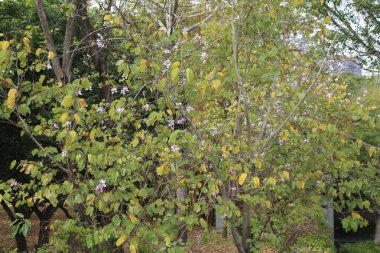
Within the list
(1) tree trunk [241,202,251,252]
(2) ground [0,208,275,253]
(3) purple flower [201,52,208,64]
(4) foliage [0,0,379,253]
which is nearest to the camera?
(4) foliage [0,0,379,253]

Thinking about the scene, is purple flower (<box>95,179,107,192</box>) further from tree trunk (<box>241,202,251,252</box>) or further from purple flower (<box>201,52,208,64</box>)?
tree trunk (<box>241,202,251,252</box>)

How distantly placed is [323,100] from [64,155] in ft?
9.21

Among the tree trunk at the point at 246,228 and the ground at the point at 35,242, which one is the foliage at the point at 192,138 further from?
the ground at the point at 35,242

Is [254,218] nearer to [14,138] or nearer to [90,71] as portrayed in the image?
[90,71]

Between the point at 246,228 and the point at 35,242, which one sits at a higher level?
the point at 246,228

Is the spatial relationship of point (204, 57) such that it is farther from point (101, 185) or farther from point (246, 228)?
point (246, 228)

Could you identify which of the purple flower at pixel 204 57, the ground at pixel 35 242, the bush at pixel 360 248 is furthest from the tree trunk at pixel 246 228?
the bush at pixel 360 248

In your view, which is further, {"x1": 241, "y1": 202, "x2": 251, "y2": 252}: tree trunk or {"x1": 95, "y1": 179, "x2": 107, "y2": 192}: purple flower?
{"x1": 241, "y1": 202, "x2": 251, "y2": 252}: tree trunk

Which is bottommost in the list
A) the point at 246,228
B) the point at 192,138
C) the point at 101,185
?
the point at 246,228

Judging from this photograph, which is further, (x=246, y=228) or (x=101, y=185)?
(x=246, y=228)

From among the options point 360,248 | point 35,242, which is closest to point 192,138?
point 360,248

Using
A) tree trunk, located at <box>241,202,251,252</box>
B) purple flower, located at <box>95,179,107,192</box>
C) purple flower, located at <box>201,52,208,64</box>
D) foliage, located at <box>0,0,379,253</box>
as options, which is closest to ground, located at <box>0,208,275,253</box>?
tree trunk, located at <box>241,202,251,252</box>

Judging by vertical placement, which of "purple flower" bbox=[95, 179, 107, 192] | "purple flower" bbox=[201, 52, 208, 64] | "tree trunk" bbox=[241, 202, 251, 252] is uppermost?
"purple flower" bbox=[201, 52, 208, 64]

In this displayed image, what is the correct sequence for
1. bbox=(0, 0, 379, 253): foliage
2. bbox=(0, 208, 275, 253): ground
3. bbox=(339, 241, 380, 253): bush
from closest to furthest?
bbox=(0, 0, 379, 253): foliage
bbox=(339, 241, 380, 253): bush
bbox=(0, 208, 275, 253): ground
